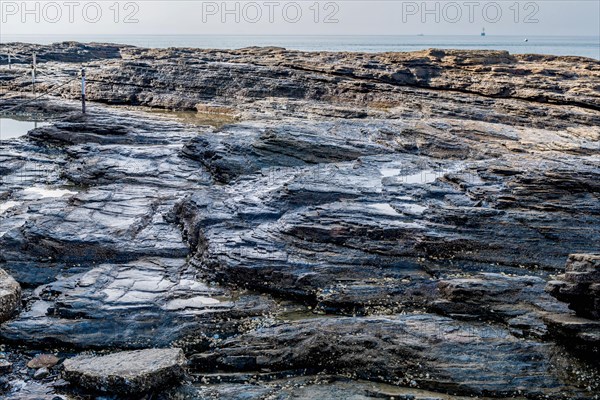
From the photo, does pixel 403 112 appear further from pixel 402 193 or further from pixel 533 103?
pixel 402 193

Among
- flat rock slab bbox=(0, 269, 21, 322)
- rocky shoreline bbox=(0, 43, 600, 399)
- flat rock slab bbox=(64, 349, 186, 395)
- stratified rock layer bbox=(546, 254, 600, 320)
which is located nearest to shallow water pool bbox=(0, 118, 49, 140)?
rocky shoreline bbox=(0, 43, 600, 399)

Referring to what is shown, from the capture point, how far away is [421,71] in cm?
3084

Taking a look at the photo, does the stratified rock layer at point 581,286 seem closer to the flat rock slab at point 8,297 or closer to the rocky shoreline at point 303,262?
the rocky shoreline at point 303,262

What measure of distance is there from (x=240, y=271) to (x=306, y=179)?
3.76 meters

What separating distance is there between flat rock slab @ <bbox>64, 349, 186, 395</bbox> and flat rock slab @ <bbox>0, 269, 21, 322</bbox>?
1.73 meters

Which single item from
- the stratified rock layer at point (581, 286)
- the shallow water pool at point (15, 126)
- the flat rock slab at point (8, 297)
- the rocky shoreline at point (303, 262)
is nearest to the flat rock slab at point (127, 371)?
the rocky shoreline at point (303, 262)

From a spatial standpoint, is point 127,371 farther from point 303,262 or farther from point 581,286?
point 581,286

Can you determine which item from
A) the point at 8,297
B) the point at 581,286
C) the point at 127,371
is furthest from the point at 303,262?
the point at 8,297

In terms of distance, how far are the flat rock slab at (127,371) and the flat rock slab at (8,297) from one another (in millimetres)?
1731

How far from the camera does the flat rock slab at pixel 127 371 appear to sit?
802 centimetres

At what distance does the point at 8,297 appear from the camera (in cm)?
967

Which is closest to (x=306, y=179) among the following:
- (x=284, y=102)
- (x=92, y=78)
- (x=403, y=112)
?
(x=403, y=112)

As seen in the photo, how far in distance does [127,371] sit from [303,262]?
3773mm

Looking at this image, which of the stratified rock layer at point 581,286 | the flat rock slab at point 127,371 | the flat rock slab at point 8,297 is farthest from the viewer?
the flat rock slab at point 8,297
